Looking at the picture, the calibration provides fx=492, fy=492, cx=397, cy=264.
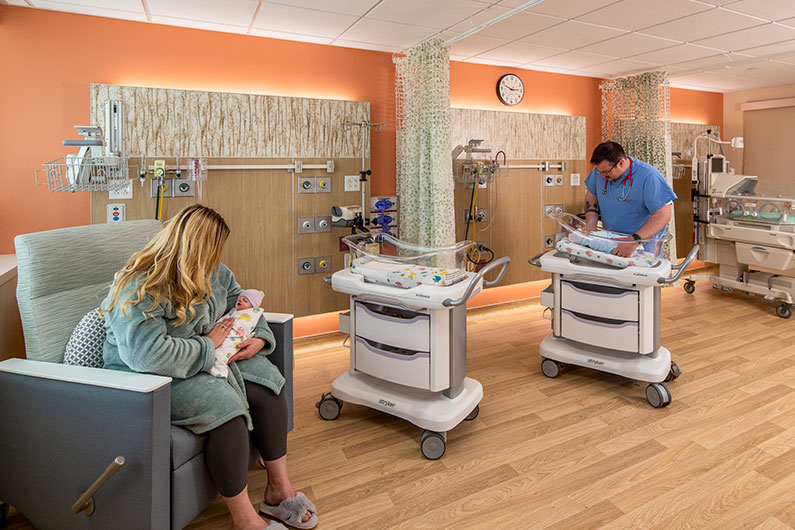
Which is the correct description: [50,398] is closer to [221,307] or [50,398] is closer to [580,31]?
[221,307]

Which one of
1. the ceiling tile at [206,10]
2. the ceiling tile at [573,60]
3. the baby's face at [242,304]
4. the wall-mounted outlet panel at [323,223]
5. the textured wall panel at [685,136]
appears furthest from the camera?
the textured wall panel at [685,136]

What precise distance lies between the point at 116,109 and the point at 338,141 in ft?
5.01

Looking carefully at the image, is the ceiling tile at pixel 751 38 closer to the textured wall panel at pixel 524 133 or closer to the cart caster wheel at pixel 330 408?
the textured wall panel at pixel 524 133

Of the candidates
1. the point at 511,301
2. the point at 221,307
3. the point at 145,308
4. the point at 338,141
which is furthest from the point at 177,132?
the point at 511,301

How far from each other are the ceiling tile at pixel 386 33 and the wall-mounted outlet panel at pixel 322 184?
1087mm

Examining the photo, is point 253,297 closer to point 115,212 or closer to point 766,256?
point 115,212

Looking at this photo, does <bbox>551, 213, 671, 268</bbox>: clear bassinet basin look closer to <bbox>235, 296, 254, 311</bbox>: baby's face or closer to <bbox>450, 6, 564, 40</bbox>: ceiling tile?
<bbox>450, 6, 564, 40</bbox>: ceiling tile

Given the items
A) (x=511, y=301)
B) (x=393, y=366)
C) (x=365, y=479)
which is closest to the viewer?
(x=365, y=479)

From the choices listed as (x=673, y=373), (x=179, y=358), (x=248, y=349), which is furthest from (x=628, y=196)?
(x=179, y=358)

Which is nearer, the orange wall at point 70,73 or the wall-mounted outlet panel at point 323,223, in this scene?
the orange wall at point 70,73

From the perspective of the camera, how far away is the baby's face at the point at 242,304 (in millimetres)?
2098

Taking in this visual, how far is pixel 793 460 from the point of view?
2266mm

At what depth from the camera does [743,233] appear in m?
4.79

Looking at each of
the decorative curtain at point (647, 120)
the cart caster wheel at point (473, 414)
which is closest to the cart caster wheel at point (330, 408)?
the cart caster wheel at point (473, 414)
